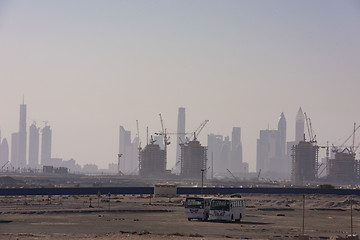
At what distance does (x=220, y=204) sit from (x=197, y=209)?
2.45 m

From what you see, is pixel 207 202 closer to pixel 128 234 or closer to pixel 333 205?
pixel 128 234

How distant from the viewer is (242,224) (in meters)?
60.3

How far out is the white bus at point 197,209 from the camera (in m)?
64.4

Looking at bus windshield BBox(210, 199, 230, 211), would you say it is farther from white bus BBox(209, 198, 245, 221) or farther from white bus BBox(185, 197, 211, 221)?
white bus BBox(185, 197, 211, 221)

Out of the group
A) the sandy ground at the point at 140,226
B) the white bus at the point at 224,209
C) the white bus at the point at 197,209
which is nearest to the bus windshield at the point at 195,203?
the white bus at the point at 197,209

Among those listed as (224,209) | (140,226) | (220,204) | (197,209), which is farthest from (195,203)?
(140,226)

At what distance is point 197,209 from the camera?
64.5m

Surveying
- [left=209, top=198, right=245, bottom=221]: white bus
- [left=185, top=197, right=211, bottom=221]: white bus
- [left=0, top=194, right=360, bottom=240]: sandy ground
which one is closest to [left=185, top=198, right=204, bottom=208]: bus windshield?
[left=185, top=197, right=211, bottom=221]: white bus

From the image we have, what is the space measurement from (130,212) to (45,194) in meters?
45.2

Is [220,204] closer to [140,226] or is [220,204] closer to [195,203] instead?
[195,203]

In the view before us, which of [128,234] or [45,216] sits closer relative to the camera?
[128,234]

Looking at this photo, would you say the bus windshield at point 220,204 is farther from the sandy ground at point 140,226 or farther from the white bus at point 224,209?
the sandy ground at point 140,226

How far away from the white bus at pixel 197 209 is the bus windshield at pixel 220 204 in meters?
1.10

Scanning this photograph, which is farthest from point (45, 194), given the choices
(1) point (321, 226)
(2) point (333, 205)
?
(1) point (321, 226)
